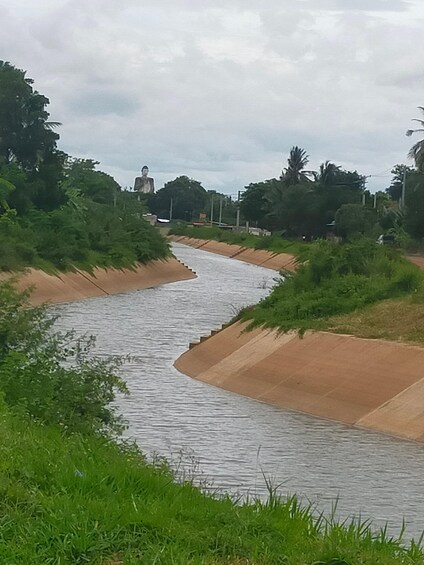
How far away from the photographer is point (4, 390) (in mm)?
15820

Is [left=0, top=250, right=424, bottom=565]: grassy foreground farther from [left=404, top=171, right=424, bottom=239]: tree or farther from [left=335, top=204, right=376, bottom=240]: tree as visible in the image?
[left=335, top=204, right=376, bottom=240]: tree

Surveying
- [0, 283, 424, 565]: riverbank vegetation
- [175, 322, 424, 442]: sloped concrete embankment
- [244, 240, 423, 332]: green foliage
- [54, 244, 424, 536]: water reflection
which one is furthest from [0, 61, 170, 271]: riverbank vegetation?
[0, 283, 424, 565]: riverbank vegetation

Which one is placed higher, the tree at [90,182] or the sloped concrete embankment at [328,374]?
the tree at [90,182]

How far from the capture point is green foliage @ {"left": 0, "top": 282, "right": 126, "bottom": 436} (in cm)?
1546

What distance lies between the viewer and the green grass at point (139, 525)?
7949mm

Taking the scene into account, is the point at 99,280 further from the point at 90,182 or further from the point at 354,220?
the point at 90,182

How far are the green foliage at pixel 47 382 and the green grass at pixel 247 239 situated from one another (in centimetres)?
5731

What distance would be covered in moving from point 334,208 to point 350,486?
93.6 meters

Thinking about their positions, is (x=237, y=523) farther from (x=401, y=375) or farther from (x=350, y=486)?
(x=401, y=375)

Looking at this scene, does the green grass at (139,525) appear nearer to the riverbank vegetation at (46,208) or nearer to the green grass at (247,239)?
the riverbank vegetation at (46,208)

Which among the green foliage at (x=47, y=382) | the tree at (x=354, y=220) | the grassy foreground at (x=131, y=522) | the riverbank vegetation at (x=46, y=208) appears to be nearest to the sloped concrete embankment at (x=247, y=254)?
the tree at (x=354, y=220)

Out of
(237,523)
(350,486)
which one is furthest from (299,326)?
(237,523)

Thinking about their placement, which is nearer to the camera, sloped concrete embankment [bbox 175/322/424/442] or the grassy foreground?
the grassy foreground

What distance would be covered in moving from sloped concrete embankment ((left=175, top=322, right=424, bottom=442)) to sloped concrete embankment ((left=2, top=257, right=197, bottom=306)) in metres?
16.9
